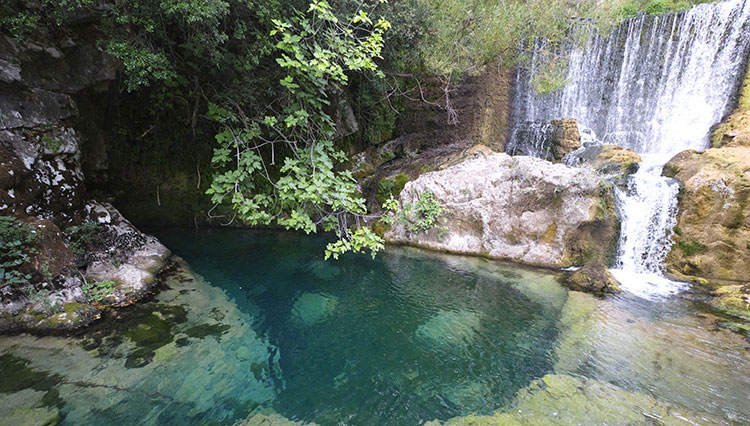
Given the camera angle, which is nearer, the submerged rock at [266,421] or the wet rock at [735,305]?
the submerged rock at [266,421]

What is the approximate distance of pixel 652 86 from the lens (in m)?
11.8

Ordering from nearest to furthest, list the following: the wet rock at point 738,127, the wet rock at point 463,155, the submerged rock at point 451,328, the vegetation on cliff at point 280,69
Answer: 1. the vegetation on cliff at point 280,69
2. the submerged rock at point 451,328
3. the wet rock at point 738,127
4. the wet rock at point 463,155

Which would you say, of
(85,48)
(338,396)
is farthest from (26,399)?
(85,48)

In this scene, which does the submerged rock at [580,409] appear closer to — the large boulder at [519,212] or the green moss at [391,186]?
the large boulder at [519,212]

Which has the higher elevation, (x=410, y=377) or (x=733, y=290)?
(x=733, y=290)

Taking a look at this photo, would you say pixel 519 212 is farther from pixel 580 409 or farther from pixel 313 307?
pixel 313 307

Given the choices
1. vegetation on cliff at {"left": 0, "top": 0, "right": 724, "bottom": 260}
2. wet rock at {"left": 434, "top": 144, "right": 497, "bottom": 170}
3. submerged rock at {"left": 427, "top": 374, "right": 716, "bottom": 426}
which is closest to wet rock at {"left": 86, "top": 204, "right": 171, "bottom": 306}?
vegetation on cliff at {"left": 0, "top": 0, "right": 724, "bottom": 260}

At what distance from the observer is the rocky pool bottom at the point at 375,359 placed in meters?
3.17

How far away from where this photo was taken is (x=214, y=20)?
4477 millimetres

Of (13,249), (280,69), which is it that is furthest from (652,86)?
(13,249)

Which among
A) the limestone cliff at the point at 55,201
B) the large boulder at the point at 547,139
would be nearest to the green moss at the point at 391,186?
the large boulder at the point at 547,139

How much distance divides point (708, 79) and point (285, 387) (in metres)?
16.3

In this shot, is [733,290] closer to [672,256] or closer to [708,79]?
[672,256]

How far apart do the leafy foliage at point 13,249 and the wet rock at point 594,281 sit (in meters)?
9.43
